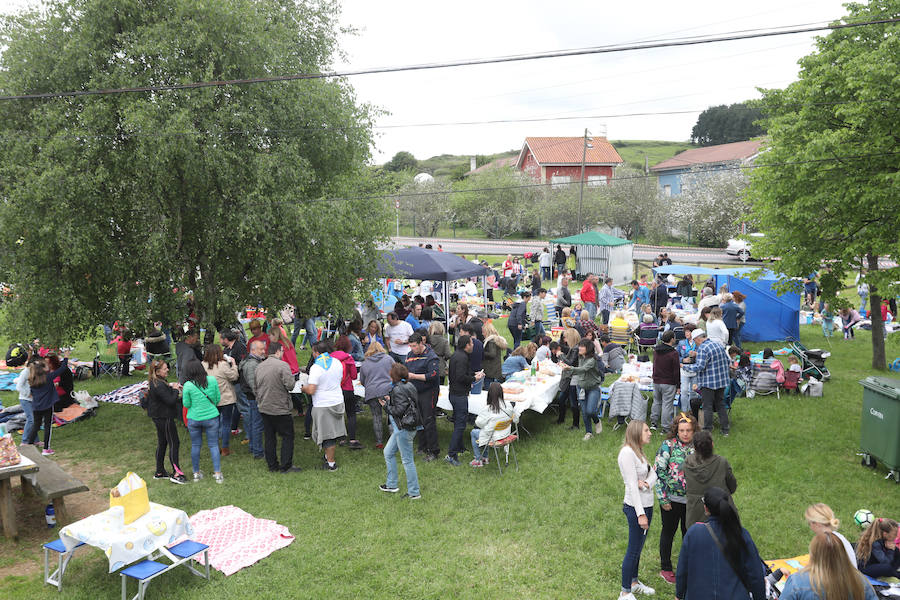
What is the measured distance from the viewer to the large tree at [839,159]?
1007cm

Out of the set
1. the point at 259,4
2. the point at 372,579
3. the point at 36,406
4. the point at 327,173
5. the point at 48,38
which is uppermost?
the point at 259,4

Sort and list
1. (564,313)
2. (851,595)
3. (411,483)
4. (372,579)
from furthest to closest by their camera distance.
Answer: (564,313) → (411,483) → (372,579) → (851,595)

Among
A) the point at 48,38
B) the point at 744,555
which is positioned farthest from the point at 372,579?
the point at 48,38

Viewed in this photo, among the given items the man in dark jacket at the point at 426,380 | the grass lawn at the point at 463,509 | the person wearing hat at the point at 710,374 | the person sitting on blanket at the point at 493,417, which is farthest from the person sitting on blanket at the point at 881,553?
the man in dark jacket at the point at 426,380

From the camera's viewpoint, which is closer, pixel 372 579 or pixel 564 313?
pixel 372 579

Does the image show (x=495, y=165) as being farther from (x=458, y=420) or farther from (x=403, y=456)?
(x=403, y=456)

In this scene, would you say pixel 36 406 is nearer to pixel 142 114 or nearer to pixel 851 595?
pixel 142 114

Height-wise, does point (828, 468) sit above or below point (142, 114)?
below

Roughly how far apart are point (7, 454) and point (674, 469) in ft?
22.1

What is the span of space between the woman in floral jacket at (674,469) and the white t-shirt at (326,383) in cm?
438

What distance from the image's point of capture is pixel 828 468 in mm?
8164

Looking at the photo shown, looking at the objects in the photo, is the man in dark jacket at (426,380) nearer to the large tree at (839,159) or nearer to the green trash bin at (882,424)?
the green trash bin at (882,424)

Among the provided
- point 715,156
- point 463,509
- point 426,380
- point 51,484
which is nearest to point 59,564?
point 51,484

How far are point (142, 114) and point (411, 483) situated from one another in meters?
6.11
